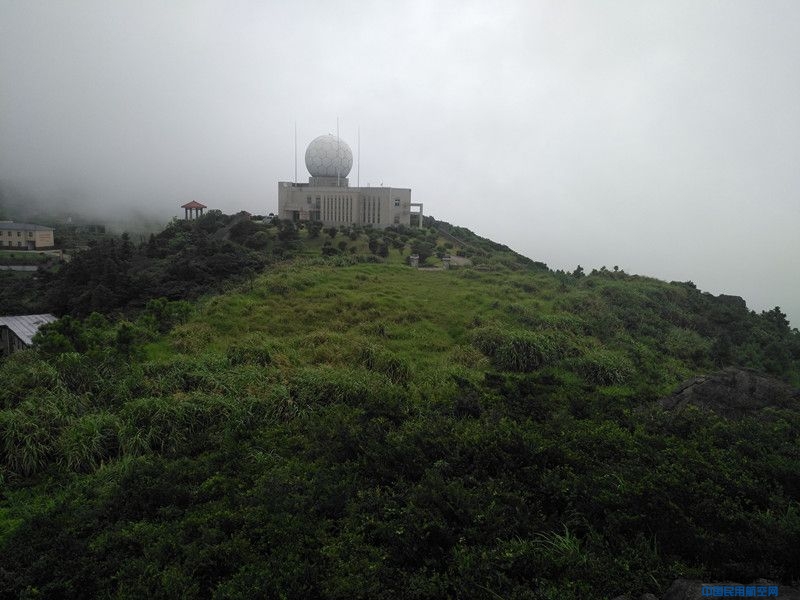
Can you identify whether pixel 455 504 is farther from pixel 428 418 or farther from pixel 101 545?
pixel 101 545

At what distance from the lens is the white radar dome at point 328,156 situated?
37062 mm

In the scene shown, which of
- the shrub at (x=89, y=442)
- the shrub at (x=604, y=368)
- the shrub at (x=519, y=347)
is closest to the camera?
the shrub at (x=89, y=442)

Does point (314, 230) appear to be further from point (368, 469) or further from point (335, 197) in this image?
point (368, 469)

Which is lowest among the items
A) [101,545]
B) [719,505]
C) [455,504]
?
[101,545]

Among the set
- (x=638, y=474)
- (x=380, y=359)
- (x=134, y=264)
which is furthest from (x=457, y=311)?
(x=134, y=264)

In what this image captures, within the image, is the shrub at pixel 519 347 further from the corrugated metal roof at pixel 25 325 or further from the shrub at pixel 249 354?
the corrugated metal roof at pixel 25 325

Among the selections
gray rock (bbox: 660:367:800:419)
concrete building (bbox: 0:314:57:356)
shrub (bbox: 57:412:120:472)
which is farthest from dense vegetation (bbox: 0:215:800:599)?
concrete building (bbox: 0:314:57:356)

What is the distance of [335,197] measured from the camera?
36.2 m

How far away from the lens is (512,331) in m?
12.8

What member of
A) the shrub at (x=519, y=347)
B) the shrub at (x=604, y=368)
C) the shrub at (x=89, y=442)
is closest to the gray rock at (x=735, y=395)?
the shrub at (x=604, y=368)

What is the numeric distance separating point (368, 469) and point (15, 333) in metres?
13.6

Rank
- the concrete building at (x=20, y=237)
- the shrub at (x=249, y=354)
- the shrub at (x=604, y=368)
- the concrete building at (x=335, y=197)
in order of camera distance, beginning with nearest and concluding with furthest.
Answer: the shrub at (x=249, y=354) → the shrub at (x=604, y=368) → the concrete building at (x=335, y=197) → the concrete building at (x=20, y=237)

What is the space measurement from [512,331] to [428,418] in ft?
21.7

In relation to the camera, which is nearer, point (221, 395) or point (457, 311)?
point (221, 395)
